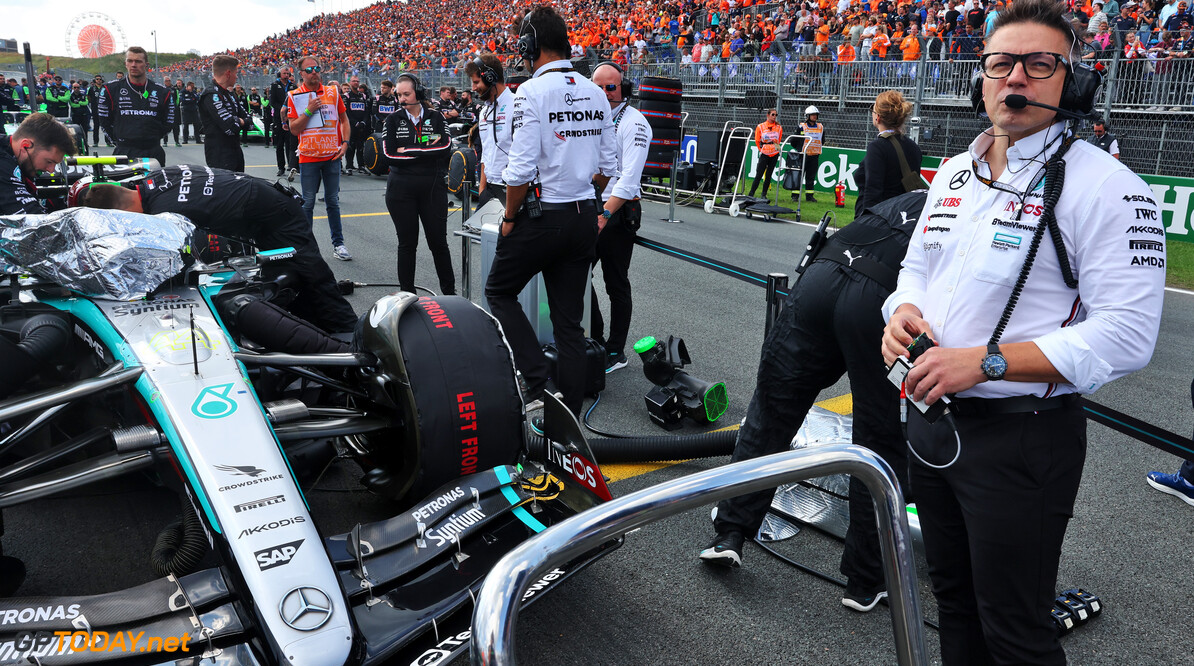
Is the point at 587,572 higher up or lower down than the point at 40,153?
lower down

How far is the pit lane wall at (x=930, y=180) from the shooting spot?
10.6 meters

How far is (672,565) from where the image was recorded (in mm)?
Answer: 3068

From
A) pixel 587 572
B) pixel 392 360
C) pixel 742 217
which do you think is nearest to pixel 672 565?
pixel 587 572

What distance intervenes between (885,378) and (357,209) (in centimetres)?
1084

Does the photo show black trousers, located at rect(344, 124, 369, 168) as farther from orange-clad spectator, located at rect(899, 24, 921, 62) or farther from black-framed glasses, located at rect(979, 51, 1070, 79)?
black-framed glasses, located at rect(979, 51, 1070, 79)

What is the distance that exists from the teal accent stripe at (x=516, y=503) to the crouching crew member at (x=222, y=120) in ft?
24.8

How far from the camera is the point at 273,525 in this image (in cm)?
224

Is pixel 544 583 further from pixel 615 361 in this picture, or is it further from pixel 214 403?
pixel 615 361

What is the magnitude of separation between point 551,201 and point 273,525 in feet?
7.23

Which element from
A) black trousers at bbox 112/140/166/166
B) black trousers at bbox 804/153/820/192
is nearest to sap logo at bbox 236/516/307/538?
black trousers at bbox 112/140/166/166

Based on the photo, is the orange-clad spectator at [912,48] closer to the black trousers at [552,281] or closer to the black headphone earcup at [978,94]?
the black trousers at [552,281]

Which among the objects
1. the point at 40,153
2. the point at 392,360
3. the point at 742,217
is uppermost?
the point at 40,153

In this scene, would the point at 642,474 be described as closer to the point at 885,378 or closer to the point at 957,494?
the point at 885,378

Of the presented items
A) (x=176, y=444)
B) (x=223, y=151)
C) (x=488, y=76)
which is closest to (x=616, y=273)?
(x=488, y=76)
